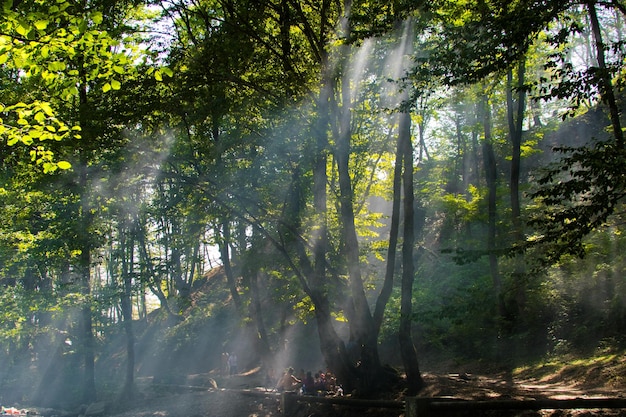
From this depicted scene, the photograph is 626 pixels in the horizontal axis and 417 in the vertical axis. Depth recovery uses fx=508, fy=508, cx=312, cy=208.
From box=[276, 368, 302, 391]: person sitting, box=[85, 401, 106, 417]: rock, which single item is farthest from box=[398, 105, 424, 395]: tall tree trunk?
box=[85, 401, 106, 417]: rock

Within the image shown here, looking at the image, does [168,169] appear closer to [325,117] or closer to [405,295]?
[325,117]

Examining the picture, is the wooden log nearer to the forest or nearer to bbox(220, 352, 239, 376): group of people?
the forest

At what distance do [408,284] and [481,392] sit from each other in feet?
10.1

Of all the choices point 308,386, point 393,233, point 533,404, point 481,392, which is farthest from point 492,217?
point 533,404

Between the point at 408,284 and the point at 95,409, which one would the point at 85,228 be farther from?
the point at 95,409

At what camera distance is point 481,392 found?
35.8ft

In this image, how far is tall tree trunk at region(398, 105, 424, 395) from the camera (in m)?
12.5

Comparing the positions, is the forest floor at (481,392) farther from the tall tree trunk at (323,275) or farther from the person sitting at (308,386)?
the tall tree trunk at (323,275)

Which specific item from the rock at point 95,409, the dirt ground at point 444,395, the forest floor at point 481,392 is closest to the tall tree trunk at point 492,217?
the forest floor at point 481,392

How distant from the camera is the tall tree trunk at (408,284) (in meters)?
12.5

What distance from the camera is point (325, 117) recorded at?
13.6m

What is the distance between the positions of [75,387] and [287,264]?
2103 centimetres

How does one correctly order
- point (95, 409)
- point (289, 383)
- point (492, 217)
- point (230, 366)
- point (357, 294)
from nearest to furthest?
point (357, 294) < point (289, 383) < point (492, 217) < point (95, 409) < point (230, 366)

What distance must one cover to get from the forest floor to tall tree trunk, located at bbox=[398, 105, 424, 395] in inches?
17.6
